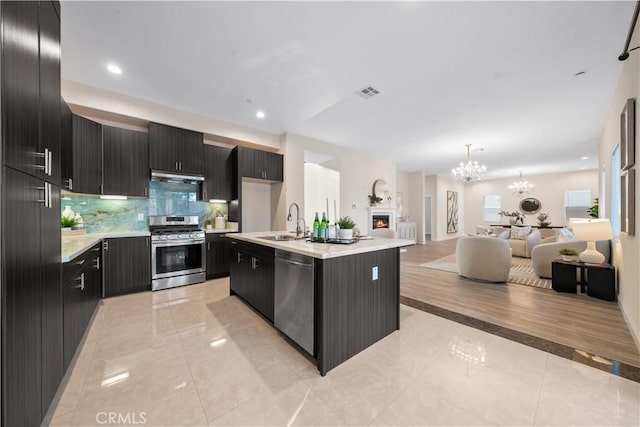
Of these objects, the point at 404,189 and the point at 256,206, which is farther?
the point at 404,189

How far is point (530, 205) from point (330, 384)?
1266cm

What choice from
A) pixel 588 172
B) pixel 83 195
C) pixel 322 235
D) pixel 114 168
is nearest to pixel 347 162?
pixel 322 235

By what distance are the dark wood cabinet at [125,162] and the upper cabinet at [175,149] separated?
0.52 feet

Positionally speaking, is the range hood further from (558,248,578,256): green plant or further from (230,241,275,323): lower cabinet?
(558,248,578,256): green plant

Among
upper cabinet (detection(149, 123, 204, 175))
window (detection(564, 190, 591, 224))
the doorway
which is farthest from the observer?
the doorway

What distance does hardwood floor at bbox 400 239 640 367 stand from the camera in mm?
2105

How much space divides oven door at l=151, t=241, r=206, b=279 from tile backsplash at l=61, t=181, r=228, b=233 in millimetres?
707

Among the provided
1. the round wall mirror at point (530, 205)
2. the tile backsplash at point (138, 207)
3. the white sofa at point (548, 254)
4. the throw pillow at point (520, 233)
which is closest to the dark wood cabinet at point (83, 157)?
the tile backsplash at point (138, 207)

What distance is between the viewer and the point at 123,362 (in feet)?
6.08

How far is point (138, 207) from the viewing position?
12.7 ft

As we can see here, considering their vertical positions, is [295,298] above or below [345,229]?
below

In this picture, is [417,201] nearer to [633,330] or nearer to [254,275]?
[633,330]

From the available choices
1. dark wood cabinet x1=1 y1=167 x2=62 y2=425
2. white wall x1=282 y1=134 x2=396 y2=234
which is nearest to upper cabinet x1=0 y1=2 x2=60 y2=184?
dark wood cabinet x1=1 y1=167 x2=62 y2=425

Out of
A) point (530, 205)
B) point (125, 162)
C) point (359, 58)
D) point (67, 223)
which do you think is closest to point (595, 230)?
point (359, 58)
